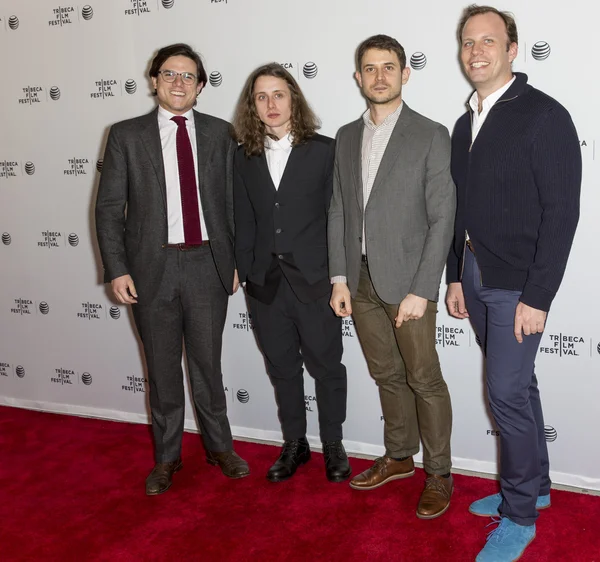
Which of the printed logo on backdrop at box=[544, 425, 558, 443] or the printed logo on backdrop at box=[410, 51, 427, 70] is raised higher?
the printed logo on backdrop at box=[410, 51, 427, 70]

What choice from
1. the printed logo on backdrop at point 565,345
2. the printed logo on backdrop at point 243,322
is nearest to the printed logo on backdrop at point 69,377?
the printed logo on backdrop at point 243,322

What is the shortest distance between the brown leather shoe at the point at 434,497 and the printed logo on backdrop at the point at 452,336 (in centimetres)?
63

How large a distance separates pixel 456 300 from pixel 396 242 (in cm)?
37

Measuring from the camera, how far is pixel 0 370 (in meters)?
4.21

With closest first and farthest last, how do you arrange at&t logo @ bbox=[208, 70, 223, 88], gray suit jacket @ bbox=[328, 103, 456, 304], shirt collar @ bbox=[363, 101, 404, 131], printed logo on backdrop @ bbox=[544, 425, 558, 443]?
gray suit jacket @ bbox=[328, 103, 456, 304]
shirt collar @ bbox=[363, 101, 404, 131]
printed logo on backdrop @ bbox=[544, 425, 558, 443]
at&t logo @ bbox=[208, 70, 223, 88]

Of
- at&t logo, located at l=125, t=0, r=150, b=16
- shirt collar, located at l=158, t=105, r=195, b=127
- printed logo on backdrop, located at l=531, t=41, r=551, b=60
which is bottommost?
shirt collar, located at l=158, t=105, r=195, b=127

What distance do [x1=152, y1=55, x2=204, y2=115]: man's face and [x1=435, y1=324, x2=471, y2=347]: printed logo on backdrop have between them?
5.06 ft

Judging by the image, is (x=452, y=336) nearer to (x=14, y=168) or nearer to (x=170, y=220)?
(x=170, y=220)

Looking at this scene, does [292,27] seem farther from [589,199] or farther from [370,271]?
[589,199]

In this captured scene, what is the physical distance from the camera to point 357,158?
265 cm

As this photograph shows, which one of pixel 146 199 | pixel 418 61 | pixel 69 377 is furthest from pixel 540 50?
pixel 69 377

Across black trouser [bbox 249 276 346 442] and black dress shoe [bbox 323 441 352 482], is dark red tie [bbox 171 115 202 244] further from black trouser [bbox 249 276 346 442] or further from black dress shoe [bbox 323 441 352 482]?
black dress shoe [bbox 323 441 352 482]

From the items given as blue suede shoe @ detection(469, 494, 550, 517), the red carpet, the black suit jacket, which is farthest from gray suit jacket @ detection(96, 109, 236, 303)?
blue suede shoe @ detection(469, 494, 550, 517)

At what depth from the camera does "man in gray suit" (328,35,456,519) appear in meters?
2.50
